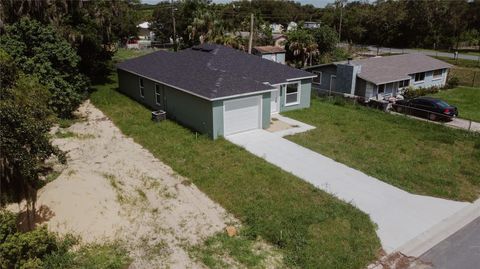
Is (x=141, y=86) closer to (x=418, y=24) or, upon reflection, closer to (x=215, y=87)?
(x=215, y=87)

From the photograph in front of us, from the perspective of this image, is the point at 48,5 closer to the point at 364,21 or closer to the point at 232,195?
the point at 232,195

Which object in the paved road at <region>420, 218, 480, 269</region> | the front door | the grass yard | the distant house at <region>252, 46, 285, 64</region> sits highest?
the distant house at <region>252, 46, 285, 64</region>

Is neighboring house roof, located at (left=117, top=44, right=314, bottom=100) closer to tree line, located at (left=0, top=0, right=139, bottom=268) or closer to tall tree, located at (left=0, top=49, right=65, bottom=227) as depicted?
tree line, located at (left=0, top=0, right=139, bottom=268)

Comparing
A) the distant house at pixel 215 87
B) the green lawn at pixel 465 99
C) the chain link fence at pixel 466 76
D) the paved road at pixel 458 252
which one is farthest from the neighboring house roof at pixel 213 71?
the chain link fence at pixel 466 76

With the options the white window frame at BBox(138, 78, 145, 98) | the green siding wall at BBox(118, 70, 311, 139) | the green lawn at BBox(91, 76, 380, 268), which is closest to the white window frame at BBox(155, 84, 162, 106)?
the green siding wall at BBox(118, 70, 311, 139)

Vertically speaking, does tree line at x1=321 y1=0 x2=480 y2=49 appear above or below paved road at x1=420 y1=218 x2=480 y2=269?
above

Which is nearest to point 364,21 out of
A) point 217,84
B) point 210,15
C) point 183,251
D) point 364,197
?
point 210,15
